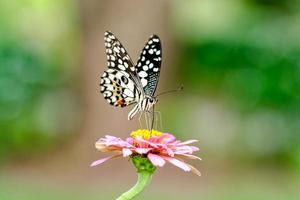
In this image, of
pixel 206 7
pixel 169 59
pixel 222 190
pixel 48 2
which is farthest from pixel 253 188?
pixel 48 2

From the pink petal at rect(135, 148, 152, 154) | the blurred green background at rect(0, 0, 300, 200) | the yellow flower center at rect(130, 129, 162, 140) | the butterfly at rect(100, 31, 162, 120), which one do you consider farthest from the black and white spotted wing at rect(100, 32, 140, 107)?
the blurred green background at rect(0, 0, 300, 200)

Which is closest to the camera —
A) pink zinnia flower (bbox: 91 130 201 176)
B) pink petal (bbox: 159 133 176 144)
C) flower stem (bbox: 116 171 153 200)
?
flower stem (bbox: 116 171 153 200)

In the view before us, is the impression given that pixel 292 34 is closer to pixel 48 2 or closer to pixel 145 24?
pixel 145 24

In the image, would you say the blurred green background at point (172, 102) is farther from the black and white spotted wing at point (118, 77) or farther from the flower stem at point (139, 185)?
the flower stem at point (139, 185)

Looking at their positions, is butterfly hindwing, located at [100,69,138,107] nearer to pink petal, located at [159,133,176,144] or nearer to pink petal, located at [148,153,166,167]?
pink petal, located at [159,133,176,144]

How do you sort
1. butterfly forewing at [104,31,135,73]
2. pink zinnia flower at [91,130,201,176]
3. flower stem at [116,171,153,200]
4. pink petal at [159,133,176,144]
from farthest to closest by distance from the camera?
butterfly forewing at [104,31,135,73]
pink petal at [159,133,176,144]
pink zinnia flower at [91,130,201,176]
flower stem at [116,171,153,200]

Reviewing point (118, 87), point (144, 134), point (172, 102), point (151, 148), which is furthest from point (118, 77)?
point (172, 102)

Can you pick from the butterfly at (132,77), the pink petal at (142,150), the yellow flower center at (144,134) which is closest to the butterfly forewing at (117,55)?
the butterfly at (132,77)

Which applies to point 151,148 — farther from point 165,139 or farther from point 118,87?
point 118,87
